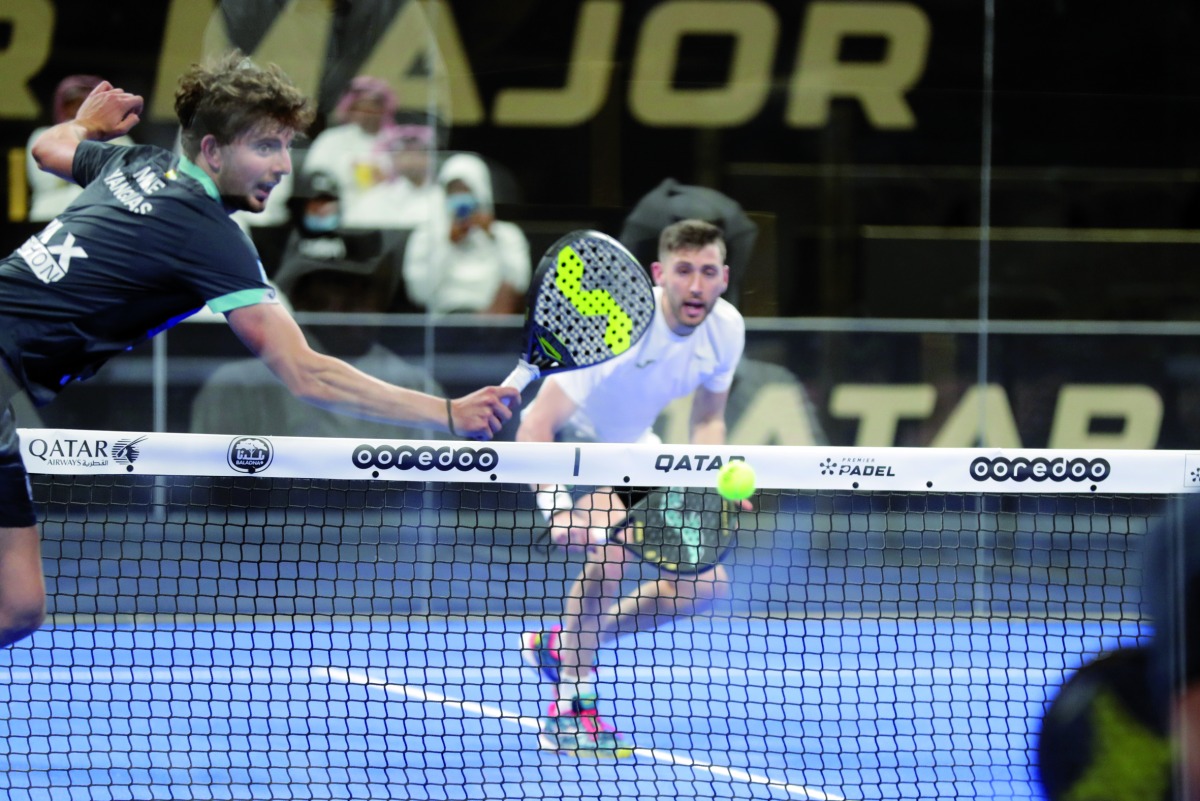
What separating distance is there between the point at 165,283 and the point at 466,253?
3.19m

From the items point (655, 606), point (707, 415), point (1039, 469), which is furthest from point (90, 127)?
point (1039, 469)

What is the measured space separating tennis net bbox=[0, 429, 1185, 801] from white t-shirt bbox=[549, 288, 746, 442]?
496 mm

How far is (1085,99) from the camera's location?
6.46 m

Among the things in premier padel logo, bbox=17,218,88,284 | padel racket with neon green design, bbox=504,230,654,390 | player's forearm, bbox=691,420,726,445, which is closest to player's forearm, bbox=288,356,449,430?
padel racket with neon green design, bbox=504,230,654,390

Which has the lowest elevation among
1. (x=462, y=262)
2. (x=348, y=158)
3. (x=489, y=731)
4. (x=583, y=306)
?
(x=489, y=731)

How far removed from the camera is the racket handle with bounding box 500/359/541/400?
130 inches

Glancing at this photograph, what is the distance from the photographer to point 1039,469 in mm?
3357

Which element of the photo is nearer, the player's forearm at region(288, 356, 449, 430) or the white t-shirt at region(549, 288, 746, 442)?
the player's forearm at region(288, 356, 449, 430)

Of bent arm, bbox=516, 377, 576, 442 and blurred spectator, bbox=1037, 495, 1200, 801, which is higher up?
bent arm, bbox=516, 377, 576, 442

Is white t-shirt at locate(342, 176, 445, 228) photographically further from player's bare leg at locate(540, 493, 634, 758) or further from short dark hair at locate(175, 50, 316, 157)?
short dark hair at locate(175, 50, 316, 157)

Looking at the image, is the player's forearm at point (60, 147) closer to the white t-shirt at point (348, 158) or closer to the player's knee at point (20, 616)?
the player's knee at point (20, 616)

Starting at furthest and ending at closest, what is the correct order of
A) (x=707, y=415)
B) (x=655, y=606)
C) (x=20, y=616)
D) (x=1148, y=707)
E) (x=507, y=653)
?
(x=507, y=653) → (x=707, y=415) → (x=655, y=606) → (x=20, y=616) → (x=1148, y=707)

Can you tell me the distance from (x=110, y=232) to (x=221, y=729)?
1.82 m

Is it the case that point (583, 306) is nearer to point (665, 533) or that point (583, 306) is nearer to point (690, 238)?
point (665, 533)
